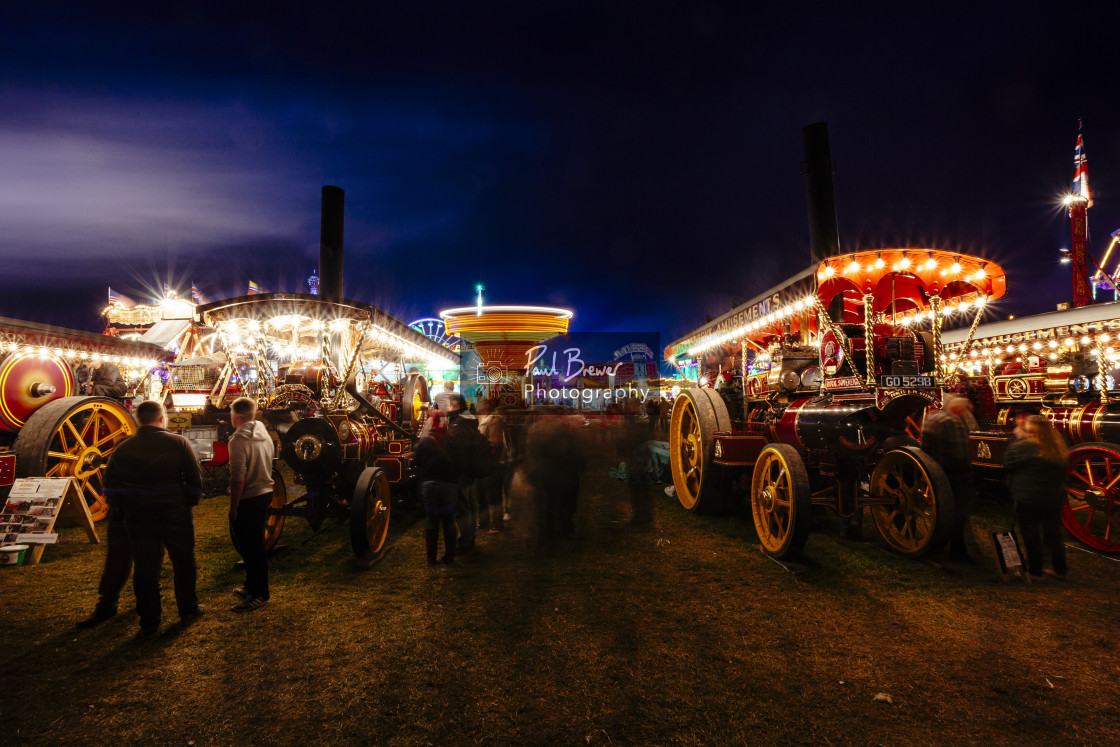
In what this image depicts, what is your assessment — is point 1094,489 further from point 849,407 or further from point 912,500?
point 849,407

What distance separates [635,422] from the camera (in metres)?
14.4

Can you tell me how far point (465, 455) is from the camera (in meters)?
4.90

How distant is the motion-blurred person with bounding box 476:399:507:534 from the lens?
598 centimetres

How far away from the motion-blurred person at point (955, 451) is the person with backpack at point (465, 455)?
3.80 metres

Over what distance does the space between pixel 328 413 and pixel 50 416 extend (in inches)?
109

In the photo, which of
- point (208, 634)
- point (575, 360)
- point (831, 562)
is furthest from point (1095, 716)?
point (575, 360)

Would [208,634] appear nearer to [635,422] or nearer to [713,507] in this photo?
[713,507]

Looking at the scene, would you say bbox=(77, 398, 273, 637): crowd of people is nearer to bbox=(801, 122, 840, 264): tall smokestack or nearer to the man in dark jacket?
the man in dark jacket

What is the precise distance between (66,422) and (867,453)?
7.85 metres

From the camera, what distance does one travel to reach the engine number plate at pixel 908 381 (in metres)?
4.36

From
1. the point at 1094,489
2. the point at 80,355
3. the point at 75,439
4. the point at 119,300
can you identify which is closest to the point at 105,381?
the point at 80,355

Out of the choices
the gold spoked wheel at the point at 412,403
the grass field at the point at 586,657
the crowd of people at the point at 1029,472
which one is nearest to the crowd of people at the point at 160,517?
the grass field at the point at 586,657

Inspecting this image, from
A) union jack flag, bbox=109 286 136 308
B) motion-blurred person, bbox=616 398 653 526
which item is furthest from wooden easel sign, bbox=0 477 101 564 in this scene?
union jack flag, bbox=109 286 136 308

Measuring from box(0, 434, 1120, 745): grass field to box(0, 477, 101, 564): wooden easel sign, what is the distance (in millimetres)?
268
